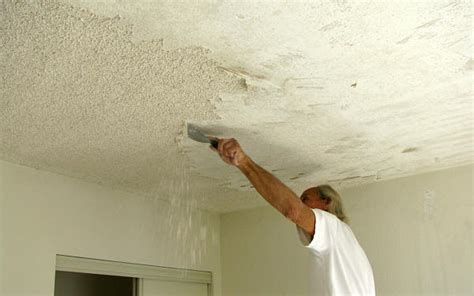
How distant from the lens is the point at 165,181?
334 cm

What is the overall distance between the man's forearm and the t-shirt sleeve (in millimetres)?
141

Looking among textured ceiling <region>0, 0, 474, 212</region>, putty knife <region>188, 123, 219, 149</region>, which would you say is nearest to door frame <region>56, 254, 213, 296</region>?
textured ceiling <region>0, 0, 474, 212</region>

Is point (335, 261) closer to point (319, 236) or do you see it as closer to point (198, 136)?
point (319, 236)

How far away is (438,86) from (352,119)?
450 mm

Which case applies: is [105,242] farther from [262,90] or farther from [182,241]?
[262,90]

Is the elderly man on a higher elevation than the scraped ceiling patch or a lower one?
lower

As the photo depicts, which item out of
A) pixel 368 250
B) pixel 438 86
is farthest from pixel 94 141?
pixel 368 250

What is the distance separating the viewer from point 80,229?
122 inches

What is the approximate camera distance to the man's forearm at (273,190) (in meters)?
2.18

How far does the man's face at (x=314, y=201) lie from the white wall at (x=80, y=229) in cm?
131

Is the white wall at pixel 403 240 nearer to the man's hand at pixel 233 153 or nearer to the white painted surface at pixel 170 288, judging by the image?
the white painted surface at pixel 170 288

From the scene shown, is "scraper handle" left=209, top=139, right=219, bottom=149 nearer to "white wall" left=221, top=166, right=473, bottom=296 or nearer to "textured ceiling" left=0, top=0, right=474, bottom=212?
"textured ceiling" left=0, top=0, right=474, bottom=212

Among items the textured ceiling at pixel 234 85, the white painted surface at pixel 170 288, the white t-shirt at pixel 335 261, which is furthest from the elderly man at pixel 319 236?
the white painted surface at pixel 170 288

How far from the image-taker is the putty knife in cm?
249
